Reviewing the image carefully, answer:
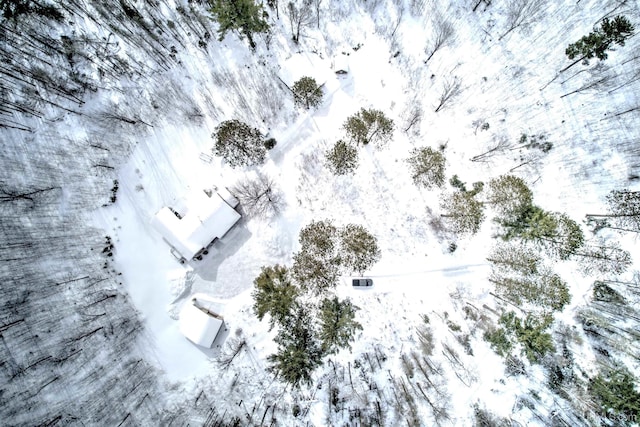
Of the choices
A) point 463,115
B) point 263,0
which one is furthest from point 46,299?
point 463,115

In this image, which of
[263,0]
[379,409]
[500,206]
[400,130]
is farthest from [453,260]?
[263,0]

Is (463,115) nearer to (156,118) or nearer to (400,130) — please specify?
(400,130)

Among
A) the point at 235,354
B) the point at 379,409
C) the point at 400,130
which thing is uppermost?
the point at 400,130

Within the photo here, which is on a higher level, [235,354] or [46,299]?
[46,299]

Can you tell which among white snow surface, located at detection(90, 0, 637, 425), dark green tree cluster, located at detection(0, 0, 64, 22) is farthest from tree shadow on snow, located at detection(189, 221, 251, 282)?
dark green tree cluster, located at detection(0, 0, 64, 22)

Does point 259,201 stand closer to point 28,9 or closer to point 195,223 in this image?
point 195,223

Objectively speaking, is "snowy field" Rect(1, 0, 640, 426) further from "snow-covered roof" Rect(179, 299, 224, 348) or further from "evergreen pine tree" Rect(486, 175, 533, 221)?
"snow-covered roof" Rect(179, 299, 224, 348)

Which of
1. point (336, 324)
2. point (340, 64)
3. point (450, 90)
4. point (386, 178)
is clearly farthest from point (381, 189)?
point (336, 324)
